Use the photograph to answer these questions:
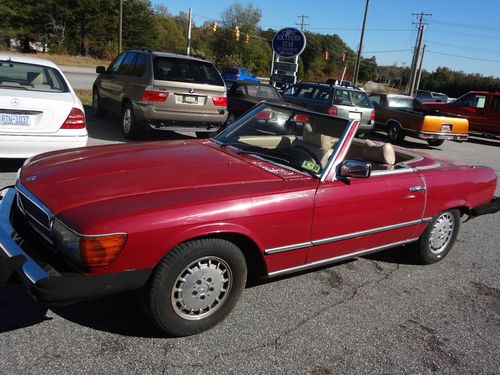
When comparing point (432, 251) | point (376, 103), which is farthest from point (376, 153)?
point (376, 103)

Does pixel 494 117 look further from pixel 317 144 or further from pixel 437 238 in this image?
pixel 317 144

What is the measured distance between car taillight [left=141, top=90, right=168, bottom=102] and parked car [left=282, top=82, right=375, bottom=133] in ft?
19.3

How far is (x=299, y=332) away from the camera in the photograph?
3139mm

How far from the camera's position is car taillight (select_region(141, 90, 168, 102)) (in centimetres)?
848

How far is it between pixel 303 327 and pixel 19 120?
434 cm

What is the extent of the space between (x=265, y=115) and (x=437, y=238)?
2088 millimetres

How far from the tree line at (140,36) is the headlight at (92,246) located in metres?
40.1

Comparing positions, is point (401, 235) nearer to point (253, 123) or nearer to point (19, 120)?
point (253, 123)

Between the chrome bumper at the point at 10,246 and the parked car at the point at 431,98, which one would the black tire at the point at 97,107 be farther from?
the parked car at the point at 431,98

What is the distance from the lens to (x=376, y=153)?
4.38 meters

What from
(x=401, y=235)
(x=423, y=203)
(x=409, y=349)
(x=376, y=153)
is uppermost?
(x=376, y=153)

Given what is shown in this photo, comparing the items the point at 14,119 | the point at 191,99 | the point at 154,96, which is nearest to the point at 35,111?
the point at 14,119

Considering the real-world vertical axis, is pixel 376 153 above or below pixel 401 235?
above

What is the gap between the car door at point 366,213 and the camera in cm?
340
